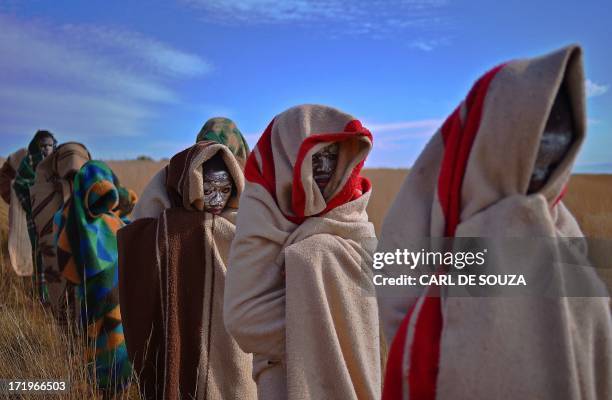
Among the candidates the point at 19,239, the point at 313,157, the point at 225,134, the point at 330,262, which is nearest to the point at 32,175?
the point at 19,239

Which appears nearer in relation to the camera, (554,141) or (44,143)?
(554,141)

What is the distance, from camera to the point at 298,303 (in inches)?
114

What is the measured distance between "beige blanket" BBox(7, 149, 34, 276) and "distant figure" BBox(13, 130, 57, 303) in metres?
0.11

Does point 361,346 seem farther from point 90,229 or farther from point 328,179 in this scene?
point 90,229

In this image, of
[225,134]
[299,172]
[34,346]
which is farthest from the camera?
[225,134]

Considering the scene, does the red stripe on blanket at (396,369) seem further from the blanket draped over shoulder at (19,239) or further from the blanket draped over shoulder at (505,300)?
the blanket draped over shoulder at (19,239)

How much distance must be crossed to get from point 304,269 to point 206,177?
129 centimetres

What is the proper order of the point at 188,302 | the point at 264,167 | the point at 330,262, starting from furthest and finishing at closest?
the point at 188,302
the point at 264,167
the point at 330,262

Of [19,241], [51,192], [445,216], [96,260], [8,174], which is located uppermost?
[8,174]

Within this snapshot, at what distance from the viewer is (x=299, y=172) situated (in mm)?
2863

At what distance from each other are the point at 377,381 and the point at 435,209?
1570 mm

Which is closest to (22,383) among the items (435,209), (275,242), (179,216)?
(179,216)

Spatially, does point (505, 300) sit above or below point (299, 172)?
below

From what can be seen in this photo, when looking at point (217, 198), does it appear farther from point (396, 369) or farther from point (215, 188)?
point (396, 369)
